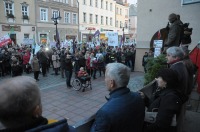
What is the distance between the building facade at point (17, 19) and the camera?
1003 inches

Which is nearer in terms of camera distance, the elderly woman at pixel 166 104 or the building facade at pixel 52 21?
the elderly woman at pixel 166 104

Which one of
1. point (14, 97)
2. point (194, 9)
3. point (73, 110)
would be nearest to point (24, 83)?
point (14, 97)

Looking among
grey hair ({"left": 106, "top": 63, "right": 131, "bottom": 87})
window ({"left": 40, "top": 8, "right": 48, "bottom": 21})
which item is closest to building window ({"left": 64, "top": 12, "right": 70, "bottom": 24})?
window ({"left": 40, "top": 8, "right": 48, "bottom": 21})

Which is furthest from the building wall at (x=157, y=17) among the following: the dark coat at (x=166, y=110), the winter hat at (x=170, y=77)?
the dark coat at (x=166, y=110)

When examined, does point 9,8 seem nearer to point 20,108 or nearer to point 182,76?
point 182,76

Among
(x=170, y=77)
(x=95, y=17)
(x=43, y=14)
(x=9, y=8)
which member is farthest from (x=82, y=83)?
(x=95, y=17)

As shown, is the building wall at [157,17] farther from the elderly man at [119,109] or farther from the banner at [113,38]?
the elderly man at [119,109]

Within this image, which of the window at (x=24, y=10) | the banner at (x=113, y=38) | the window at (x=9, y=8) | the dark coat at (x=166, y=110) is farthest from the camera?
the window at (x=24, y=10)

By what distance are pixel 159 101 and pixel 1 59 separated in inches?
508

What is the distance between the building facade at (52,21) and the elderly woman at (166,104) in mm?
26446

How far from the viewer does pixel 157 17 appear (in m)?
13.0

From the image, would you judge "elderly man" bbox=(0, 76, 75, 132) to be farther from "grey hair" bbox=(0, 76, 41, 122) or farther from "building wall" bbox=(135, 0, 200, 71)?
"building wall" bbox=(135, 0, 200, 71)

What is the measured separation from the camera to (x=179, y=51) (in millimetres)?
3307

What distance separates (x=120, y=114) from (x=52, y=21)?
106 feet
